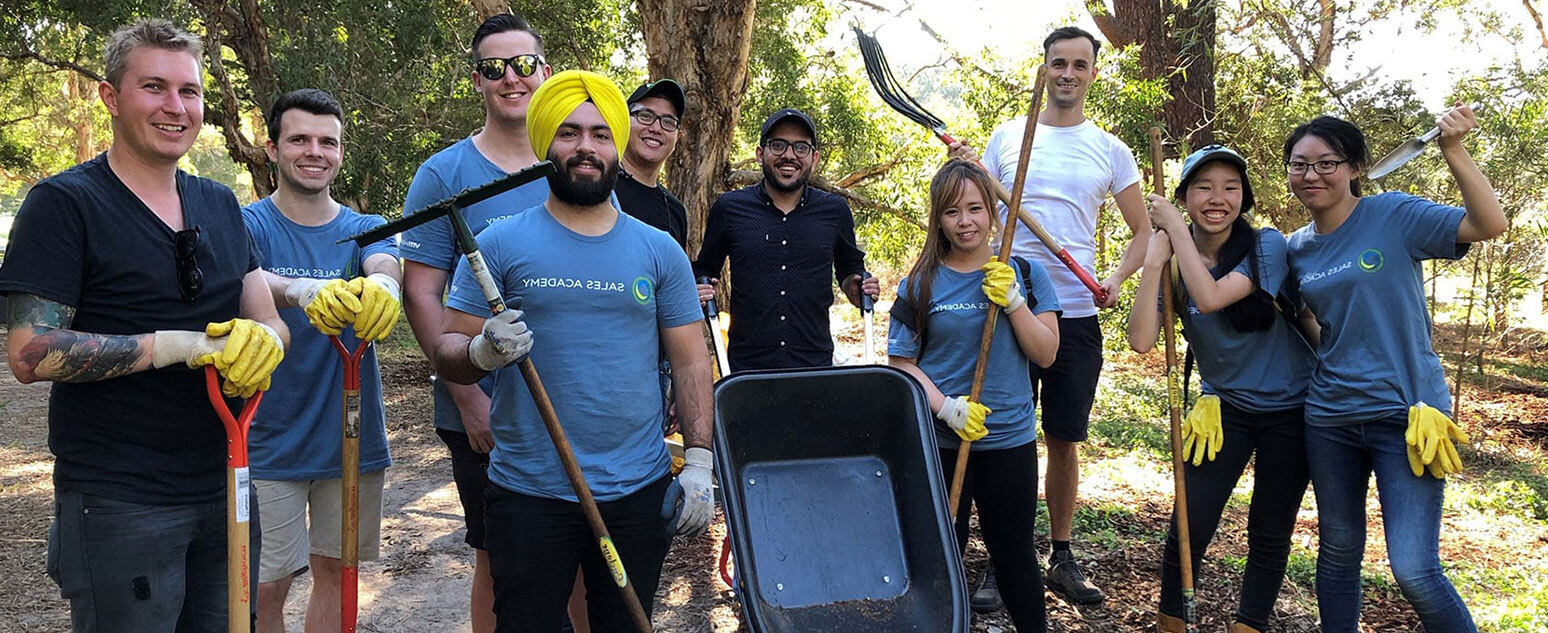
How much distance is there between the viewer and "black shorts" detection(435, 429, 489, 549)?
2832 mm

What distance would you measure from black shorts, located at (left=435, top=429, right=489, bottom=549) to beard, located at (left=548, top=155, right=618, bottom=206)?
916mm

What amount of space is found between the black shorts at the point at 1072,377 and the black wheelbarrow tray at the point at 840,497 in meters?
1.09

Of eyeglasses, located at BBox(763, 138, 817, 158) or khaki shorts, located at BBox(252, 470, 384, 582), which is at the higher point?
eyeglasses, located at BBox(763, 138, 817, 158)

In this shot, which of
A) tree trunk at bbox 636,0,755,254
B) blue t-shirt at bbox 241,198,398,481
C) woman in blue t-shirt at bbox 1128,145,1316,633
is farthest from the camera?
tree trunk at bbox 636,0,755,254

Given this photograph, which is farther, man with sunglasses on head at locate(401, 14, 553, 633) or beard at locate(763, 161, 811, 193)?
beard at locate(763, 161, 811, 193)

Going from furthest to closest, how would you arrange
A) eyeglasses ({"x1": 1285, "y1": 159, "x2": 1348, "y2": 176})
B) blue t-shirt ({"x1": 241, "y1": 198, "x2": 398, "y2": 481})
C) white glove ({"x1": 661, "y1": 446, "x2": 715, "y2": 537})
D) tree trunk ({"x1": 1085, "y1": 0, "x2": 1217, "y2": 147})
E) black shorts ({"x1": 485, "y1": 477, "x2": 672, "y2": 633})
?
tree trunk ({"x1": 1085, "y1": 0, "x2": 1217, "y2": 147})
eyeglasses ({"x1": 1285, "y1": 159, "x2": 1348, "y2": 176})
blue t-shirt ({"x1": 241, "y1": 198, "x2": 398, "y2": 481})
white glove ({"x1": 661, "y1": 446, "x2": 715, "y2": 537})
black shorts ({"x1": 485, "y1": 477, "x2": 672, "y2": 633})

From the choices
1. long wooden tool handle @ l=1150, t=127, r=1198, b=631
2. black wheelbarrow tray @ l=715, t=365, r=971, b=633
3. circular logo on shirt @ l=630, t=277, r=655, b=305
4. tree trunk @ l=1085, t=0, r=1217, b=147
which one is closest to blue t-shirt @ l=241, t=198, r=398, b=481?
circular logo on shirt @ l=630, t=277, r=655, b=305

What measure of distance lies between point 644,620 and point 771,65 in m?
7.78

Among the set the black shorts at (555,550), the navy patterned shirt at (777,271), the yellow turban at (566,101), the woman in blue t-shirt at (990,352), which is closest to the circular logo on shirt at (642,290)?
the yellow turban at (566,101)

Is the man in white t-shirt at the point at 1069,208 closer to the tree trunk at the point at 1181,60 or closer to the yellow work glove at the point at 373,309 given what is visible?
the yellow work glove at the point at 373,309

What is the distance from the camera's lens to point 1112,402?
919cm

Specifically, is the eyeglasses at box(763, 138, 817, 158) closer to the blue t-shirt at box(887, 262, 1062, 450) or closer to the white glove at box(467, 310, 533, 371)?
the blue t-shirt at box(887, 262, 1062, 450)

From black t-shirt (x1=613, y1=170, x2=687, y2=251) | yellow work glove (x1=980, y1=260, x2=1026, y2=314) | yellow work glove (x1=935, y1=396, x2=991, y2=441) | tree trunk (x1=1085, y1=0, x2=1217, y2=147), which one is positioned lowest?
yellow work glove (x1=935, y1=396, x2=991, y2=441)

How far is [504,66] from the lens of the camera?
9.24 feet
